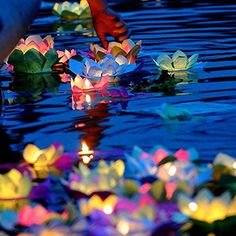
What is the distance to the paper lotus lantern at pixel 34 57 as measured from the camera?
7.59 meters

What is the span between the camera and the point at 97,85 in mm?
6645

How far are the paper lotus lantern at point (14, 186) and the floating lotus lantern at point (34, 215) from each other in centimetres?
35

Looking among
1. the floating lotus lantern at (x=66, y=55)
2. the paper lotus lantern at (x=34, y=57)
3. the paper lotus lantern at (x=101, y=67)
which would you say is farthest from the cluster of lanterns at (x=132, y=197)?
the floating lotus lantern at (x=66, y=55)

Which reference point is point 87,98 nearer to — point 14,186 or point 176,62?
point 176,62

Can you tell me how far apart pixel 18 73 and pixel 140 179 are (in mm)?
3983

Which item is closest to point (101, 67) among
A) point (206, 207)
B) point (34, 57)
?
point (34, 57)

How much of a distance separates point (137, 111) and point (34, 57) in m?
1.98

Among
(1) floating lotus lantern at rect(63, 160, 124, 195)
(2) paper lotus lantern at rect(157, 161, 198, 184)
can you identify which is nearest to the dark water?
(2) paper lotus lantern at rect(157, 161, 198, 184)

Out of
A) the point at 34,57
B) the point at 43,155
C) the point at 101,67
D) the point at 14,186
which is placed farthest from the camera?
the point at 34,57

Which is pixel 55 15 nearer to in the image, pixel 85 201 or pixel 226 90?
pixel 226 90

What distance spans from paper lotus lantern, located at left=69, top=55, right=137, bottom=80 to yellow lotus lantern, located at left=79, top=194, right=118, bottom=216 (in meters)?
3.39

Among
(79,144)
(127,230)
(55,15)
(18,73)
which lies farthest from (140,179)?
(55,15)

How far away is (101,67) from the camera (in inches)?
274

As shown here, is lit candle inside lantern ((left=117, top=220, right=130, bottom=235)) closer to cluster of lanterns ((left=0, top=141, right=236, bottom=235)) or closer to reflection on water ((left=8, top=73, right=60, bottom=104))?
cluster of lanterns ((left=0, top=141, right=236, bottom=235))
